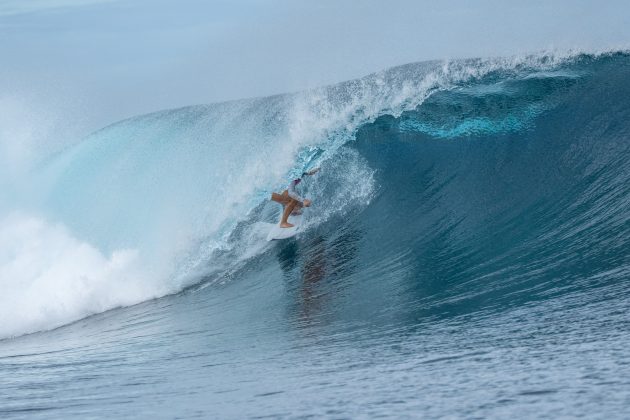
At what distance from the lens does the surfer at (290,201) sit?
437 inches

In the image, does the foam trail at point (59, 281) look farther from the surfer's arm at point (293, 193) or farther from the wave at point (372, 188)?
the surfer's arm at point (293, 193)

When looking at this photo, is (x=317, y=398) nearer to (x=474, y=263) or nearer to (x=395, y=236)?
(x=474, y=263)

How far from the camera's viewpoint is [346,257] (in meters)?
9.96

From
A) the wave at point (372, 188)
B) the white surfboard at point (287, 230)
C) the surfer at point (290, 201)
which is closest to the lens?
the wave at point (372, 188)

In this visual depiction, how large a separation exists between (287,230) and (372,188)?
5.25 ft

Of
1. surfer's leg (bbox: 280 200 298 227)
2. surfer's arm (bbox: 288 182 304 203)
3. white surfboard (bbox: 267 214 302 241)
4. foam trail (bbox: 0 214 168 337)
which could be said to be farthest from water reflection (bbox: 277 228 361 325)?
foam trail (bbox: 0 214 168 337)

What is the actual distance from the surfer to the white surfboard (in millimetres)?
59

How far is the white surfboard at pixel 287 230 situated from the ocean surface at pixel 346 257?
12 cm

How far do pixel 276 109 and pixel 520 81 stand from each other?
15.5ft

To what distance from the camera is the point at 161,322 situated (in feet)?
Result: 29.5

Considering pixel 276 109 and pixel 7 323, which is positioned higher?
pixel 276 109

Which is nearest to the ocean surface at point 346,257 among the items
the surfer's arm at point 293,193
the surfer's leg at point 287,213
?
the surfer's leg at point 287,213

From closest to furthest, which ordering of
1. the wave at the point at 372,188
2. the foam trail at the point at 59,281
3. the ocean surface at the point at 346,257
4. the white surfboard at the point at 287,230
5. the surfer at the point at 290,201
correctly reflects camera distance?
the ocean surface at the point at 346,257
the wave at the point at 372,188
the foam trail at the point at 59,281
the surfer at the point at 290,201
the white surfboard at the point at 287,230

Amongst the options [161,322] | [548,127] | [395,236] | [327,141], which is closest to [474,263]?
[395,236]
